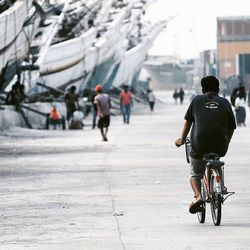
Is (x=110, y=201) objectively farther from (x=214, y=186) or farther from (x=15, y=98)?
(x=15, y=98)

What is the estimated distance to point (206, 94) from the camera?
41.3 feet

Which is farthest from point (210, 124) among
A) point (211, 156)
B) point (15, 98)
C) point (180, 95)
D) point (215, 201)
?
point (180, 95)

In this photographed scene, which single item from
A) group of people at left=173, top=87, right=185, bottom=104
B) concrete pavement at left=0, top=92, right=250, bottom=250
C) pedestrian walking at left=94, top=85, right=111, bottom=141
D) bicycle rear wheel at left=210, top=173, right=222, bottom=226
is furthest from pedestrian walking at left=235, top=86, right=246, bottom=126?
group of people at left=173, top=87, right=185, bottom=104

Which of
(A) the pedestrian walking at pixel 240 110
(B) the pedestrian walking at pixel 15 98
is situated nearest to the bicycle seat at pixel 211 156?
(A) the pedestrian walking at pixel 240 110

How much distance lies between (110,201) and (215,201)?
3.28m

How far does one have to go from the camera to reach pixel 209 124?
1246 cm

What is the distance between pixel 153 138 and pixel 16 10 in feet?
43.5

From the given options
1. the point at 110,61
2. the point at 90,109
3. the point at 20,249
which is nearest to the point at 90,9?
the point at 110,61

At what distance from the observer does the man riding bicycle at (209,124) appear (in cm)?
1245

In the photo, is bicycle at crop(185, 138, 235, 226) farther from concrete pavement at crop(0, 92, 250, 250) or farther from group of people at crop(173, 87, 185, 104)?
group of people at crop(173, 87, 185, 104)

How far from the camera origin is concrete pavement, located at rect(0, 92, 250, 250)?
1125cm

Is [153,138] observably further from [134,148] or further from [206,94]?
[206,94]

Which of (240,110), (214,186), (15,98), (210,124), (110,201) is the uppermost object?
(210,124)

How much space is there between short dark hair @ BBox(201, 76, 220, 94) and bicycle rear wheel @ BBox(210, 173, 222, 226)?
0.83 metres
